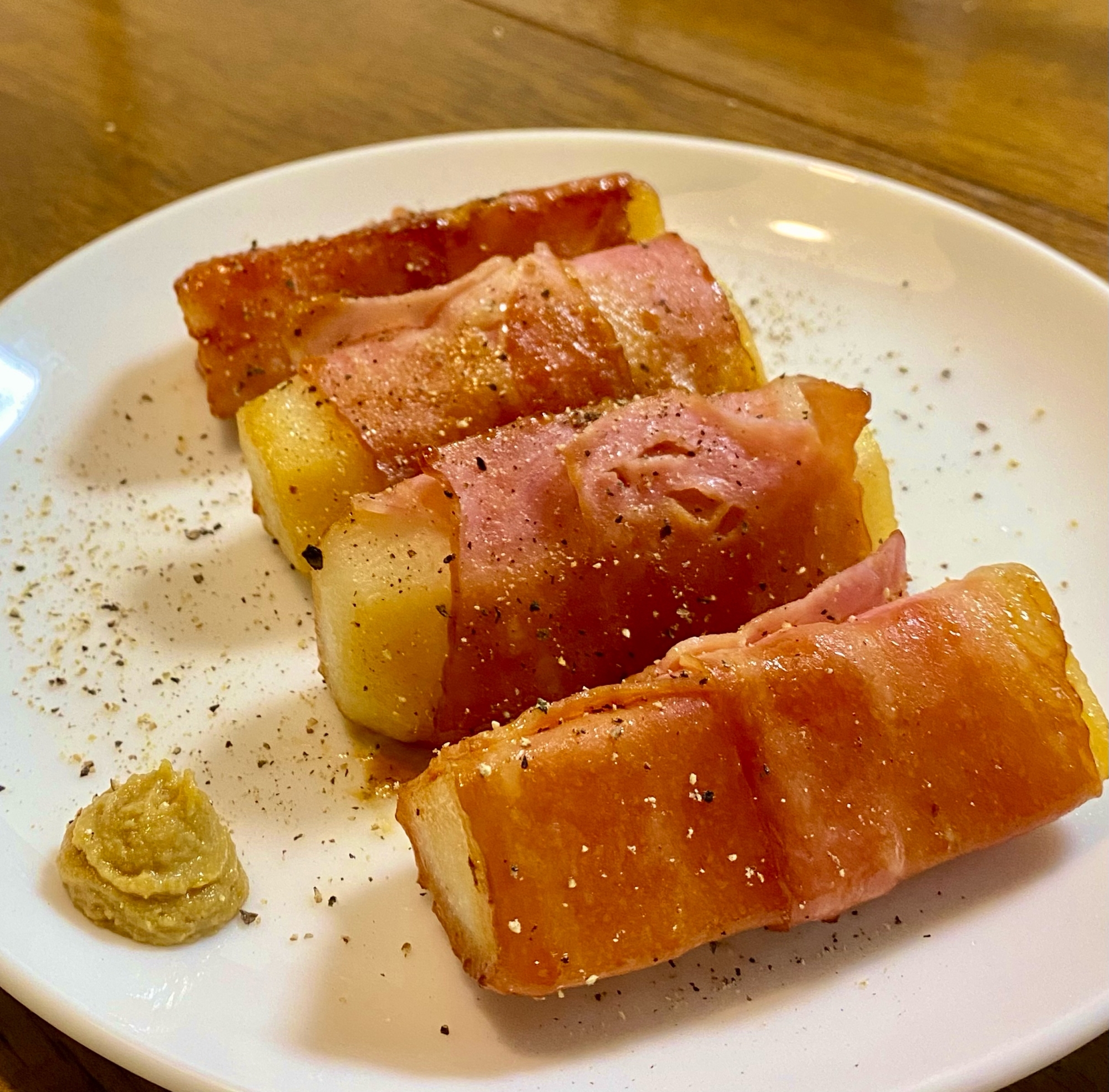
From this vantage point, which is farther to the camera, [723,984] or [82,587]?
[82,587]

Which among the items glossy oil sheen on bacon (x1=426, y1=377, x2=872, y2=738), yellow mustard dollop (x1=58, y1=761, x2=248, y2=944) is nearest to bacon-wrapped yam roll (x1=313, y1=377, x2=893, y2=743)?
glossy oil sheen on bacon (x1=426, y1=377, x2=872, y2=738)

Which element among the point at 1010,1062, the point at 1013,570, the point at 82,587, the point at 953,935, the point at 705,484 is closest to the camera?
the point at 1010,1062

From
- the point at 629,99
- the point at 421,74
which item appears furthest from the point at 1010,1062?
the point at 421,74

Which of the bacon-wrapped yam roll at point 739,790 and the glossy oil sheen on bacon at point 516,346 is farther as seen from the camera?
the glossy oil sheen on bacon at point 516,346

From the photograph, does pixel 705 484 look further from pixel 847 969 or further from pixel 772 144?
pixel 772 144

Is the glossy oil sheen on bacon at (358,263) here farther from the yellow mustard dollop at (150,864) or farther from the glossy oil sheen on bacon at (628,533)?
the yellow mustard dollop at (150,864)

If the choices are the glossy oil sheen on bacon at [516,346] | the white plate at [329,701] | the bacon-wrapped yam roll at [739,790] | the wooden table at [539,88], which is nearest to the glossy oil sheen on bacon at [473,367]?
the glossy oil sheen on bacon at [516,346]
